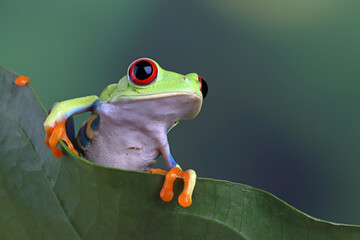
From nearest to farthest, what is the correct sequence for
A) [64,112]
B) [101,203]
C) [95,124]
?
[101,203] < [64,112] < [95,124]

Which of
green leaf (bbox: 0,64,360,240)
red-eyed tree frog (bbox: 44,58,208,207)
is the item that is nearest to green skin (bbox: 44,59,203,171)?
red-eyed tree frog (bbox: 44,58,208,207)

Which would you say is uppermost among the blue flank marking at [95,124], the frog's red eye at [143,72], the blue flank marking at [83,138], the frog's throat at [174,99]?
the frog's red eye at [143,72]

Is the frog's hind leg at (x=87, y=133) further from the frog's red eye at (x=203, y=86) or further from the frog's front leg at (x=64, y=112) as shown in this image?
the frog's red eye at (x=203, y=86)

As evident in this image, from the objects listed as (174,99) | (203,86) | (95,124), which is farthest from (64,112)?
(203,86)

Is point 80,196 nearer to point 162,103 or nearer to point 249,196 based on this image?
point 249,196

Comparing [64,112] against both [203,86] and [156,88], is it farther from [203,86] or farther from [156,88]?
[203,86]

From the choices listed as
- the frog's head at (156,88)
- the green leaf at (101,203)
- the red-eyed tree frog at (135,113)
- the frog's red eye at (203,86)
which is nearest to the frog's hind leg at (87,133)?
the red-eyed tree frog at (135,113)

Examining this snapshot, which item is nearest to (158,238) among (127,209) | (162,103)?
(127,209)
